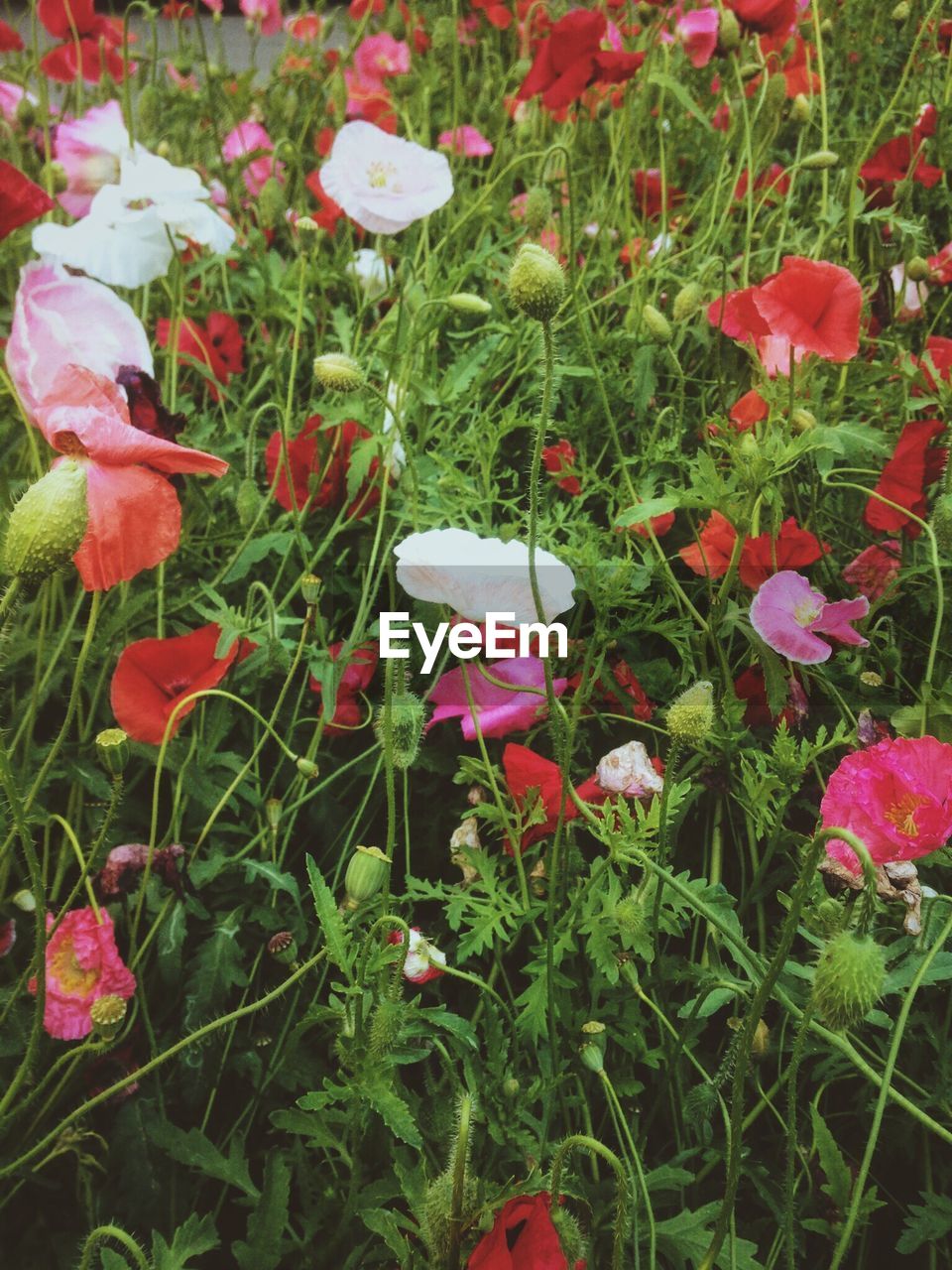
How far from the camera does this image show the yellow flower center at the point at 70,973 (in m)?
0.69

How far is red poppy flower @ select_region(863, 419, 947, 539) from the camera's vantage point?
83cm

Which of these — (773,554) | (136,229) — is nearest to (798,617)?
(773,554)

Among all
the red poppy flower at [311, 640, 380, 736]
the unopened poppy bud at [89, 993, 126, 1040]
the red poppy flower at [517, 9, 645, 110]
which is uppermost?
the red poppy flower at [517, 9, 645, 110]

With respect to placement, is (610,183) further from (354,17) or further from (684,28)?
(354,17)

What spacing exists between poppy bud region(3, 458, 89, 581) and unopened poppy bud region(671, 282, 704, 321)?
663 millimetres

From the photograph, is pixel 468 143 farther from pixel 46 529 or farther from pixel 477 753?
pixel 46 529

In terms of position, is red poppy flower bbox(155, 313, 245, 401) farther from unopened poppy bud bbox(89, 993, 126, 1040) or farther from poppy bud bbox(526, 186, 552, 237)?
unopened poppy bud bbox(89, 993, 126, 1040)

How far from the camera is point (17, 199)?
0.69 m

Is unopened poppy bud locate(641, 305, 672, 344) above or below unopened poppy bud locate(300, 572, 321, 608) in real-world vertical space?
above

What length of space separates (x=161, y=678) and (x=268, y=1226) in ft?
1.27

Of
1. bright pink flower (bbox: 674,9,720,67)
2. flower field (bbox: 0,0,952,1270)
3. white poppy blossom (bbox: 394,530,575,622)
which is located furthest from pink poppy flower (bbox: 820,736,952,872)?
bright pink flower (bbox: 674,9,720,67)

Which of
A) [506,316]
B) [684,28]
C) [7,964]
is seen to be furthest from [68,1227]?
[684,28]

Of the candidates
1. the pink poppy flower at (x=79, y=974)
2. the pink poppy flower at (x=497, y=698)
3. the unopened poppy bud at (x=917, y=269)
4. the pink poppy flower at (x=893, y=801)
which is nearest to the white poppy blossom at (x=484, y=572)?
the pink poppy flower at (x=497, y=698)

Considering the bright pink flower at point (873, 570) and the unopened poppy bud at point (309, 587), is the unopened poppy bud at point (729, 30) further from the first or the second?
the unopened poppy bud at point (309, 587)
